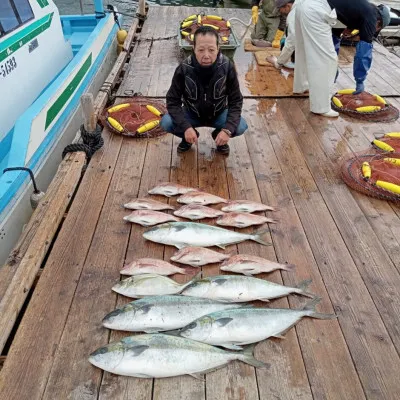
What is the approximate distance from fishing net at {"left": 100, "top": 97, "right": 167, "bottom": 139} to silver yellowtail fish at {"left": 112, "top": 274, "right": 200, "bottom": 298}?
2.48 m

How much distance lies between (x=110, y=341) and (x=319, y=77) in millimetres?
4326

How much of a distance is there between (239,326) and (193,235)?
38.1 inches

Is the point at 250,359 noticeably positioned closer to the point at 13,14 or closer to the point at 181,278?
the point at 181,278

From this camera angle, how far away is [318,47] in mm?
5199

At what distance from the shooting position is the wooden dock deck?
221 centimetres

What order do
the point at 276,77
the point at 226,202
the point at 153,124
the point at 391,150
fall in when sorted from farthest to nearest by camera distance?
the point at 276,77, the point at 153,124, the point at 391,150, the point at 226,202

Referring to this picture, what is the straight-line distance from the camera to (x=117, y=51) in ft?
29.9

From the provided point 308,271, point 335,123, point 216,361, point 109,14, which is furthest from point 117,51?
point 216,361

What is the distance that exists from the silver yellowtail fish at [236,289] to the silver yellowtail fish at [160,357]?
41 cm

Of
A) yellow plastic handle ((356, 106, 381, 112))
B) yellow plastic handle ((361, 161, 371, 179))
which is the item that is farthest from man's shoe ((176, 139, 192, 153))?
yellow plastic handle ((356, 106, 381, 112))

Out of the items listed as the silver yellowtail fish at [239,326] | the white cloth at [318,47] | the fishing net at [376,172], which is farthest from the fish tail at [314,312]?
the white cloth at [318,47]

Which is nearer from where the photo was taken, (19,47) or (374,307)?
(374,307)

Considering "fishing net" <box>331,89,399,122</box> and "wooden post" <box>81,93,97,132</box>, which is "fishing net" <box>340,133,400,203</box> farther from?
"wooden post" <box>81,93,97,132</box>

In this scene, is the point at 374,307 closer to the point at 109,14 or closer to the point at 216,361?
the point at 216,361
